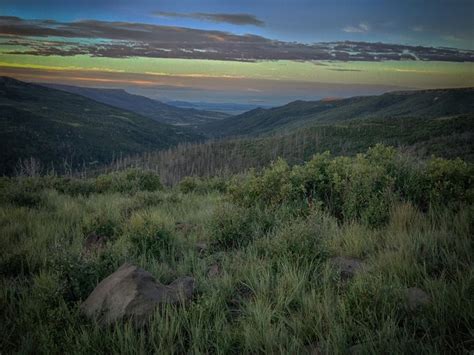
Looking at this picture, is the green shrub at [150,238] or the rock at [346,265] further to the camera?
the green shrub at [150,238]

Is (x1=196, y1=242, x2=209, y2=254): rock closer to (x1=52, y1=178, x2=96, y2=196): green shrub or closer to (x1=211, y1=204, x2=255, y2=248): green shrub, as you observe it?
(x1=211, y1=204, x2=255, y2=248): green shrub

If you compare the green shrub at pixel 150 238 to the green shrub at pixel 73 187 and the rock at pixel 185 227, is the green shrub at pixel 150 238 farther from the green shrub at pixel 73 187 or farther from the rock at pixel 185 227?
the green shrub at pixel 73 187

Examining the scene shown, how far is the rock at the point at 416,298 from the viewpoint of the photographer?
2785mm

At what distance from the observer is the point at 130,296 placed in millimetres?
3117

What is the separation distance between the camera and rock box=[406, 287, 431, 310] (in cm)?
279

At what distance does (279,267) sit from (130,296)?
1514 millimetres

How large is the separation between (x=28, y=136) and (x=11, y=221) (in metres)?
177

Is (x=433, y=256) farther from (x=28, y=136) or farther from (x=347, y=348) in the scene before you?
(x=28, y=136)

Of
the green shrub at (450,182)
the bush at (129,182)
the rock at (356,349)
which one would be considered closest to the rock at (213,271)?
the rock at (356,349)

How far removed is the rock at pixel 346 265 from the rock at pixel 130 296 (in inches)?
62.0

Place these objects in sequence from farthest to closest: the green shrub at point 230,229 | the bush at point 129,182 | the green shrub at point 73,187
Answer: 1. the bush at point 129,182
2. the green shrub at point 73,187
3. the green shrub at point 230,229

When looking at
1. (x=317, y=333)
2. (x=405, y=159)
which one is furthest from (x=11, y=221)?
(x=405, y=159)

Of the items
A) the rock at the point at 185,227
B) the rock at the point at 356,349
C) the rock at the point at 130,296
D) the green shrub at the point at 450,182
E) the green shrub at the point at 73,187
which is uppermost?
the green shrub at the point at 450,182

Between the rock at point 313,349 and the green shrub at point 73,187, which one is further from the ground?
the rock at point 313,349
